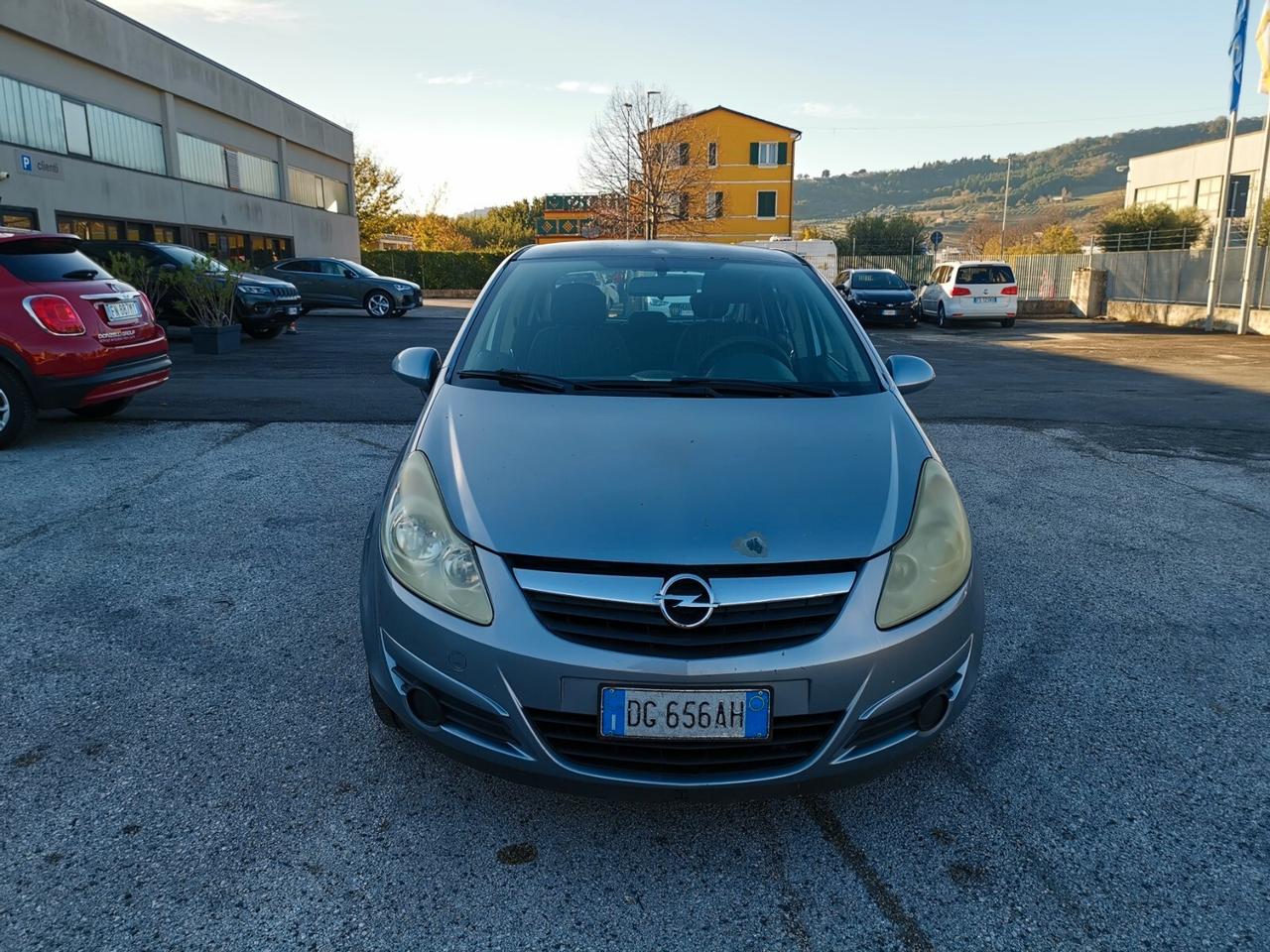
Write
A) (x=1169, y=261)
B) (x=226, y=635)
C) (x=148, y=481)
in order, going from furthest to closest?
(x=1169, y=261) → (x=148, y=481) → (x=226, y=635)

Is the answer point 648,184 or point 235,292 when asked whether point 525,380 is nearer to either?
point 235,292

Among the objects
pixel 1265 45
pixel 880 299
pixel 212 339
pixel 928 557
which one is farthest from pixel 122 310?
pixel 1265 45

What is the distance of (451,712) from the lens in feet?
7.38

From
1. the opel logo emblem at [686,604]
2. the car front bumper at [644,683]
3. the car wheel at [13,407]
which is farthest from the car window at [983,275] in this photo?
the opel logo emblem at [686,604]

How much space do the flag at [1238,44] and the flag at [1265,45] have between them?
36.8 inches

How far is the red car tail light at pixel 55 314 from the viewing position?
639 cm

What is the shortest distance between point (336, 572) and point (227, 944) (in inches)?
96.2

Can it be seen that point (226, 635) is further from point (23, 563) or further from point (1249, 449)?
point (1249, 449)

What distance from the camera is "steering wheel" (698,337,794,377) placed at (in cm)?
330

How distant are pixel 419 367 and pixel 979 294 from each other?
21621 millimetres

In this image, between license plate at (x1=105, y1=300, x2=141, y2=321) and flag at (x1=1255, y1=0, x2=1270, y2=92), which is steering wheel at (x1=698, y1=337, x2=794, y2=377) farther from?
flag at (x1=1255, y1=0, x2=1270, y2=92)

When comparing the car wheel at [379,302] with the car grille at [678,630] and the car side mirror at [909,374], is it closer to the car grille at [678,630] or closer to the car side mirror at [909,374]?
the car side mirror at [909,374]

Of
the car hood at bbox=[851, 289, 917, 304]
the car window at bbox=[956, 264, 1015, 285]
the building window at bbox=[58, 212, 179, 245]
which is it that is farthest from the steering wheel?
the car window at bbox=[956, 264, 1015, 285]

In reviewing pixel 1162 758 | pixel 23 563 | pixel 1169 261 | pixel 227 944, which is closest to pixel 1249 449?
pixel 1162 758
